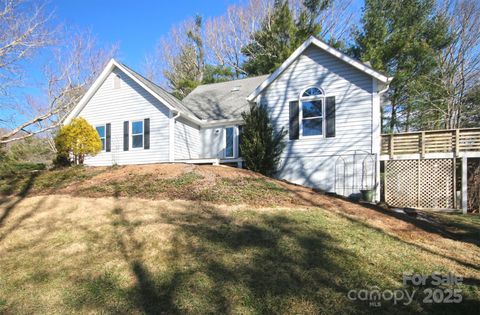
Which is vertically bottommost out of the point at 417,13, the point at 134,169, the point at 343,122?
the point at 134,169

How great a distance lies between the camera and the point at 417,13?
73.4 feet

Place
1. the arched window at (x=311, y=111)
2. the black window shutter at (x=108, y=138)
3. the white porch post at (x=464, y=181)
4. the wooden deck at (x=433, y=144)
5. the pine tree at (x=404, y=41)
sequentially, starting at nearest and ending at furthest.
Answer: the white porch post at (x=464, y=181), the wooden deck at (x=433, y=144), the arched window at (x=311, y=111), the black window shutter at (x=108, y=138), the pine tree at (x=404, y=41)

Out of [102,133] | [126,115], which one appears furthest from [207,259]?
[102,133]

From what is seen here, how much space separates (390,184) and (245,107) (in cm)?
767

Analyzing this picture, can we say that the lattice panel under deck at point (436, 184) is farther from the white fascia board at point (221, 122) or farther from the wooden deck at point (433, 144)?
the white fascia board at point (221, 122)

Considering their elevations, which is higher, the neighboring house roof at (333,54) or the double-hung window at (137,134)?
the neighboring house roof at (333,54)

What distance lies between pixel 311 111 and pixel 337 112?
1.02 m

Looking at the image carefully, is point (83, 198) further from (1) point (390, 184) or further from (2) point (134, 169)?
(1) point (390, 184)

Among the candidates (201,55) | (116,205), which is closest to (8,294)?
(116,205)

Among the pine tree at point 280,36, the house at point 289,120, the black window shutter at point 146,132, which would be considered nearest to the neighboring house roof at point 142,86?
the house at point 289,120

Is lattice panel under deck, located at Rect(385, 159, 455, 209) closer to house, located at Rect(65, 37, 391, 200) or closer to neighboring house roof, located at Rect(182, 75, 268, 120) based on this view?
house, located at Rect(65, 37, 391, 200)

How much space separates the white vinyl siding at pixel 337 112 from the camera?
1171cm

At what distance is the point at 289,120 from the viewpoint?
1276cm

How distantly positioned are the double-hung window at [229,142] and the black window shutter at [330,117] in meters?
4.82
